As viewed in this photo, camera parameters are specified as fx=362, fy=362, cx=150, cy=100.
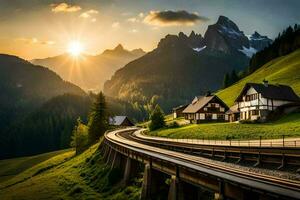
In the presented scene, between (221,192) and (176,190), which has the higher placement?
(221,192)

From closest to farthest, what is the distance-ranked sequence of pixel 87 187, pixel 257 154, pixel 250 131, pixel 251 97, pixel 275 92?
1. pixel 257 154
2. pixel 87 187
3. pixel 250 131
4. pixel 275 92
5. pixel 251 97

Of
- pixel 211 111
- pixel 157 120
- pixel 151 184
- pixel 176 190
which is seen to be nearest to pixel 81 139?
pixel 157 120

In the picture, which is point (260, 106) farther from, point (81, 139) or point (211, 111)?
point (81, 139)

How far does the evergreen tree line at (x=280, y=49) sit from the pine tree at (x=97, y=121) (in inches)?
3829

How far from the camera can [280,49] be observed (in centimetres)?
16212

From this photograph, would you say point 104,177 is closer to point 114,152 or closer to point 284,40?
point 114,152

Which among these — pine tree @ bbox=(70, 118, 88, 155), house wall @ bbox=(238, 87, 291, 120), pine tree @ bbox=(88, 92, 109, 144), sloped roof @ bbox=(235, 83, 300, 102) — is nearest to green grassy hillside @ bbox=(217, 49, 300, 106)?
sloped roof @ bbox=(235, 83, 300, 102)

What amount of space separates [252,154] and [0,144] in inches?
6885

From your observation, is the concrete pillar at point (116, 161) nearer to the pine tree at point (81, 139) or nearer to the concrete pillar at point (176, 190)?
the concrete pillar at point (176, 190)

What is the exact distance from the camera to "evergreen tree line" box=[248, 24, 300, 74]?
154 metres

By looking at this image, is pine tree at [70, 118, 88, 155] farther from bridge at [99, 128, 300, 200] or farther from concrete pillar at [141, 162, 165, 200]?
concrete pillar at [141, 162, 165, 200]

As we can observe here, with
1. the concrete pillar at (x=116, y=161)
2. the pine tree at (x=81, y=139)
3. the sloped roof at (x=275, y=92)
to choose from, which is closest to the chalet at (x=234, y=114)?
the sloped roof at (x=275, y=92)

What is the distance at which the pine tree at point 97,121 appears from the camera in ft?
302

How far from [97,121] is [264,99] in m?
41.4
